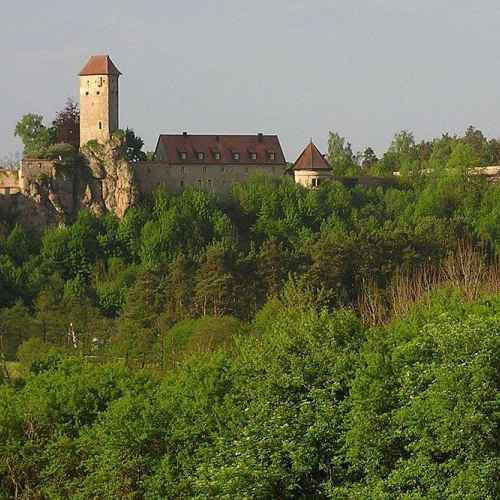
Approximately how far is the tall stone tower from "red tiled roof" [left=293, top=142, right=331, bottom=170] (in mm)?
10904

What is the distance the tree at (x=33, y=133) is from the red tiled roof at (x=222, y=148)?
5.55 metres

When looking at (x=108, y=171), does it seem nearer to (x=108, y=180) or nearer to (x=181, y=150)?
(x=108, y=180)

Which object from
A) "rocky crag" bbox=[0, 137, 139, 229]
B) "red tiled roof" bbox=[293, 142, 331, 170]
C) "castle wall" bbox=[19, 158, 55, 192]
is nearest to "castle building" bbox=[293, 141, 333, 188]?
"red tiled roof" bbox=[293, 142, 331, 170]

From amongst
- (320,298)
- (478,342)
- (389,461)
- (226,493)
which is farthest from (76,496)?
(320,298)

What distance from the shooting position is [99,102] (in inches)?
2963

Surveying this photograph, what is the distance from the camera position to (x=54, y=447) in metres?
35.1

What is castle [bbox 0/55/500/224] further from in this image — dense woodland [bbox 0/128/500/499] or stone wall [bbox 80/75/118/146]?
dense woodland [bbox 0/128/500/499]

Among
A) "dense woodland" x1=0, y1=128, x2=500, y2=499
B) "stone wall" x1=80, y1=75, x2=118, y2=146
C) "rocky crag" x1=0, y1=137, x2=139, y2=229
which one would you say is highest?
"stone wall" x1=80, y1=75, x2=118, y2=146

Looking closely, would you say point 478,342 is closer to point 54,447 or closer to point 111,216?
point 54,447

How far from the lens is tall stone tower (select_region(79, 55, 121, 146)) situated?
75.1 metres

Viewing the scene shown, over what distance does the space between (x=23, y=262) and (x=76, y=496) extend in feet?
126

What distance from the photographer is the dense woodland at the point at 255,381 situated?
105 ft

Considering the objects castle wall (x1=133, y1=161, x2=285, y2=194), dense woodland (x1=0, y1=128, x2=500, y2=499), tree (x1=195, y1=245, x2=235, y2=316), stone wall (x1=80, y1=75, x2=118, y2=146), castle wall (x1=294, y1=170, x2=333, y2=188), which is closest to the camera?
dense woodland (x1=0, y1=128, x2=500, y2=499)

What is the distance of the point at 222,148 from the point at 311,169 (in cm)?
479
